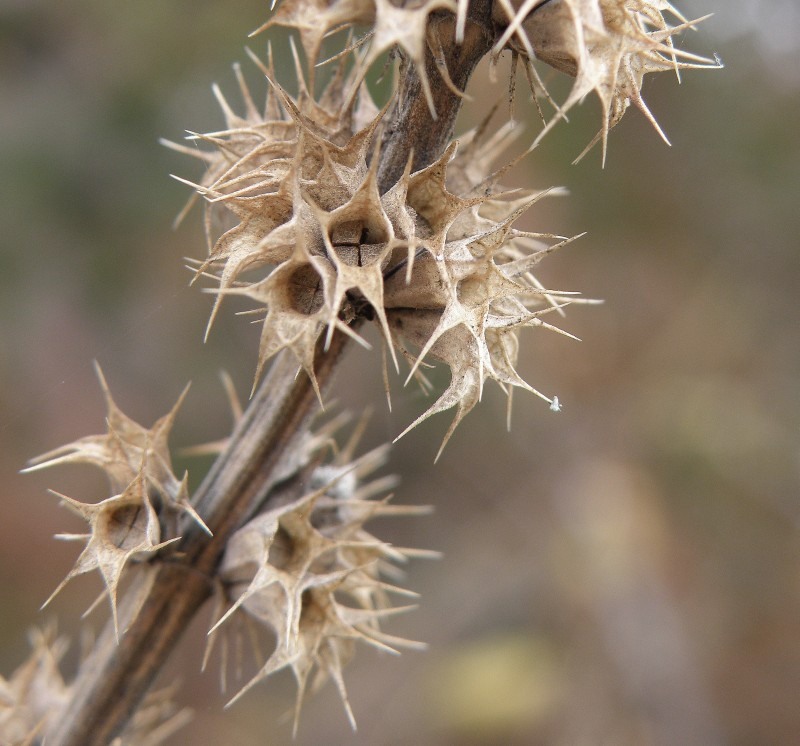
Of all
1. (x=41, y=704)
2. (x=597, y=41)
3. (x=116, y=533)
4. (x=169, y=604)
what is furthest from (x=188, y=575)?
(x=597, y=41)

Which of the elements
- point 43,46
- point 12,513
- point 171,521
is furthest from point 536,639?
point 43,46

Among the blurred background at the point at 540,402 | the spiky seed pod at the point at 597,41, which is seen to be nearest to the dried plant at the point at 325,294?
the spiky seed pod at the point at 597,41

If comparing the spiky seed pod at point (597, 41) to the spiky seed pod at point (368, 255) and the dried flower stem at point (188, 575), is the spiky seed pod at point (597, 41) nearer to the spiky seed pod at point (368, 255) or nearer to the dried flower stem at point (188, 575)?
the spiky seed pod at point (368, 255)

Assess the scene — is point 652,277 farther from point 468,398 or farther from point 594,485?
point 468,398

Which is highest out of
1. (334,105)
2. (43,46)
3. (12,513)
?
(43,46)

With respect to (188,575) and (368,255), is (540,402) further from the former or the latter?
(368,255)

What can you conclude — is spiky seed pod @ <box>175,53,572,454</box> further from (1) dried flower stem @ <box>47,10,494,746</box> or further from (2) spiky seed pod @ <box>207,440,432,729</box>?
(2) spiky seed pod @ <box>207,440,432,729</box>

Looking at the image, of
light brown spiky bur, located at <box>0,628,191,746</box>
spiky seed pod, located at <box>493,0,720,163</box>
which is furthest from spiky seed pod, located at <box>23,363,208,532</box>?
spiky seed pod, located at <box>493,0,720,163</box>
